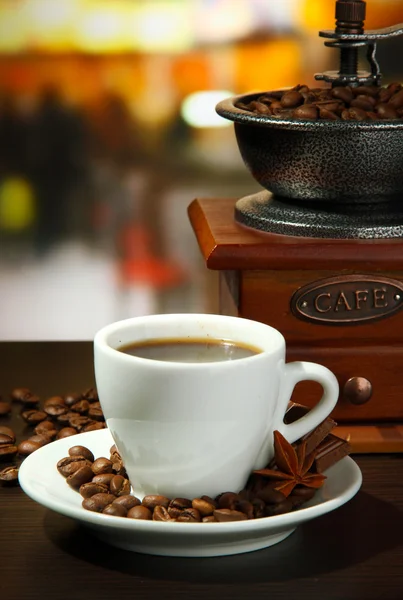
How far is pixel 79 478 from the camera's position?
2.81 ft

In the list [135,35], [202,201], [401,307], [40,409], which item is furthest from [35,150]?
[401,307]

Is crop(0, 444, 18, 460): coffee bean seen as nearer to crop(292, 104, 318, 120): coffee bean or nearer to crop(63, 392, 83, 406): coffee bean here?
crop(63, 392, 83, 406): coffee bean

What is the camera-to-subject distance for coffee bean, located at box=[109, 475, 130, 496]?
2.80 ft

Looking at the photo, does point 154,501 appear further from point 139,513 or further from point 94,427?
point 94,427

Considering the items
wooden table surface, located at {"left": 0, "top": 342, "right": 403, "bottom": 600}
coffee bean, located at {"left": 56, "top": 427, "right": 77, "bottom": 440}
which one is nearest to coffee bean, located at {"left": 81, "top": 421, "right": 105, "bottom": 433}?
coffee bean, located at {"left": 56, "top": 427, "right": 77, "bottom": 440}

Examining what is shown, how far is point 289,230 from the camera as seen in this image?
3.42 ft

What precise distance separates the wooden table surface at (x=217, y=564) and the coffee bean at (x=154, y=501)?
4cm

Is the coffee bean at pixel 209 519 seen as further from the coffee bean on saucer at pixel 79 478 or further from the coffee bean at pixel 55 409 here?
the coffee bean at pixel 55 409

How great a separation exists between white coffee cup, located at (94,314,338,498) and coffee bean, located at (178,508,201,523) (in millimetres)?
26

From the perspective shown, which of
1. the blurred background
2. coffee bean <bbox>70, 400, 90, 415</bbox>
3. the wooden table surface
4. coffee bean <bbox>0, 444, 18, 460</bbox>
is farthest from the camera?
the blurred background

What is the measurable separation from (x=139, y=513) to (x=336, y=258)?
321 mm

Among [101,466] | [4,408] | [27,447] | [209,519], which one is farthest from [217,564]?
[4,408]

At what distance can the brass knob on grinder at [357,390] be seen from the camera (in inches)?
40.0

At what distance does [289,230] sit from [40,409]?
311 millimetres
